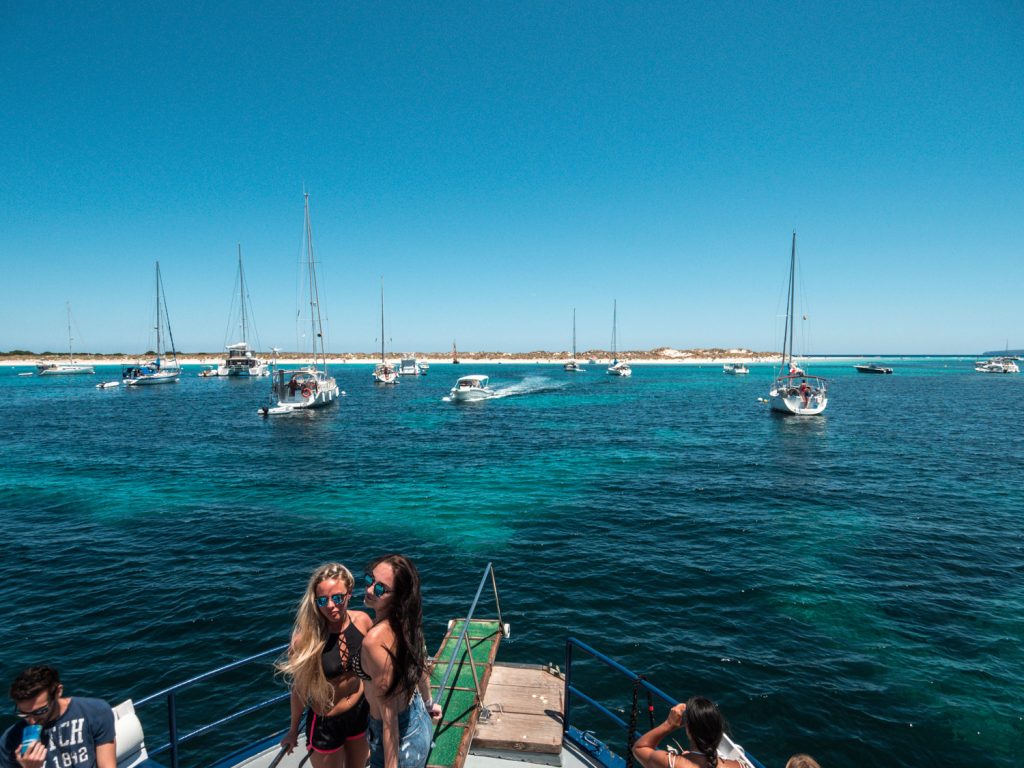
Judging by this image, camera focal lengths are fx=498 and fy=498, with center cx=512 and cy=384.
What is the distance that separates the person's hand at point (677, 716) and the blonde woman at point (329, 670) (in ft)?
7.73

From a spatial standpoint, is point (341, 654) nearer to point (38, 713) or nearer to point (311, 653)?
point (311, 653)

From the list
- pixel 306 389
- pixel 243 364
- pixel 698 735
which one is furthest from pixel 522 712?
pixel 243 364

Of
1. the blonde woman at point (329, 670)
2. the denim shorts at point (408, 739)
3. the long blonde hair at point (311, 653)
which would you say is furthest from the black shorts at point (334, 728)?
the denim shorts at point (408, 739)

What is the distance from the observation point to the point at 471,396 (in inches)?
2430

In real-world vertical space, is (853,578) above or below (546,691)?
below

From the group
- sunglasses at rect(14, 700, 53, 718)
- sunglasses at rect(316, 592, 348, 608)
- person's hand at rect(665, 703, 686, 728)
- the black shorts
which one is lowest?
the black shorts

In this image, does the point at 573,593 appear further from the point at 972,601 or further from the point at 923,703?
the point at 972,601

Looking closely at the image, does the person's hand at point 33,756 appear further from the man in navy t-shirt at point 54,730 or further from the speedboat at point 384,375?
the speedboat at point 384,375

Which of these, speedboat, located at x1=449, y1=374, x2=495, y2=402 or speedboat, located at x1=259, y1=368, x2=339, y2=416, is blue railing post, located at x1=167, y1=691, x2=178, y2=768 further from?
speedboat, located at x1=449, y1=374, x2=495, y2=402

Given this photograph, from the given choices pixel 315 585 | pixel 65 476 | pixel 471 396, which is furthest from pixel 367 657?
pixel 471 396

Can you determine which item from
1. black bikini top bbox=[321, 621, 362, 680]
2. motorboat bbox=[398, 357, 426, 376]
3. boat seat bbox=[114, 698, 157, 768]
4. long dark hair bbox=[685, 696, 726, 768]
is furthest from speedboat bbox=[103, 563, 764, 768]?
motorboat bbox=[398, 357, 426, 376]

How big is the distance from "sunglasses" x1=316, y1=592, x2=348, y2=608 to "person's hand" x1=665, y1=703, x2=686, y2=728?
8.19ft

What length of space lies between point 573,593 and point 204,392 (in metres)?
79.0

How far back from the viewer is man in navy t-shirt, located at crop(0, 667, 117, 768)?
3482 mm
